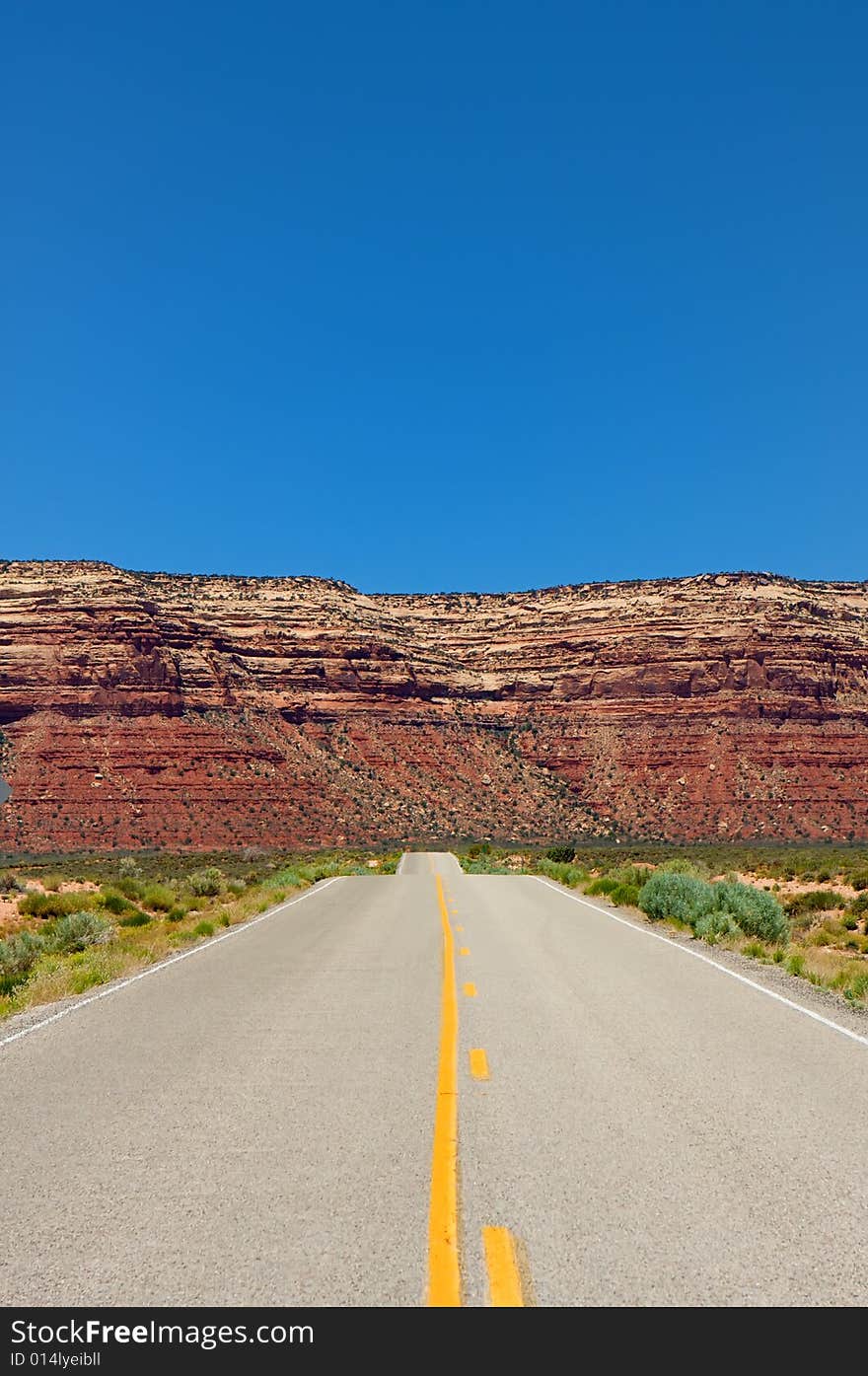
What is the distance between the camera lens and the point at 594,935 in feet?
59.6

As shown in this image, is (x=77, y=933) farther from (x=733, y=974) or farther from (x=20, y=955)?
(x=733, y=974)

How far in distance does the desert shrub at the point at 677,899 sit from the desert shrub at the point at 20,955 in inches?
462

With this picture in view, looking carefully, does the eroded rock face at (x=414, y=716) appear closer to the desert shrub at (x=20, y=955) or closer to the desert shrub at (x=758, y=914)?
the desert shrub at (x=20, y=955)

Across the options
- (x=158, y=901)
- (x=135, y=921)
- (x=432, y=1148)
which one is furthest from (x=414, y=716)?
(x=432, y=1148)

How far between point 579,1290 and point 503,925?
1638 cm

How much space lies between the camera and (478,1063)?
27.3ft

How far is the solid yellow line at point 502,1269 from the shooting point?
3.93 meters

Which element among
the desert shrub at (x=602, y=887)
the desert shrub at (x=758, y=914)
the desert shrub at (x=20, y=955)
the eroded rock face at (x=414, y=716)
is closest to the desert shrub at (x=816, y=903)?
the desert shrub at (x=602, y=887)

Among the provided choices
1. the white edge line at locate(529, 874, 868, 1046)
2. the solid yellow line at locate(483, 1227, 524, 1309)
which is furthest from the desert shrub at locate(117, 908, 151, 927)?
the solid yellow line at locate(483, 1227, 524, 1309)

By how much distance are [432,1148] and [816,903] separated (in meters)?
24.7

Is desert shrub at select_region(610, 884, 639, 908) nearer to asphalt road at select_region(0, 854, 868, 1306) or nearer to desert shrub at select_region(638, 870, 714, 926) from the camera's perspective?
desert shrub at select_region(638, 870, 714, 926)
